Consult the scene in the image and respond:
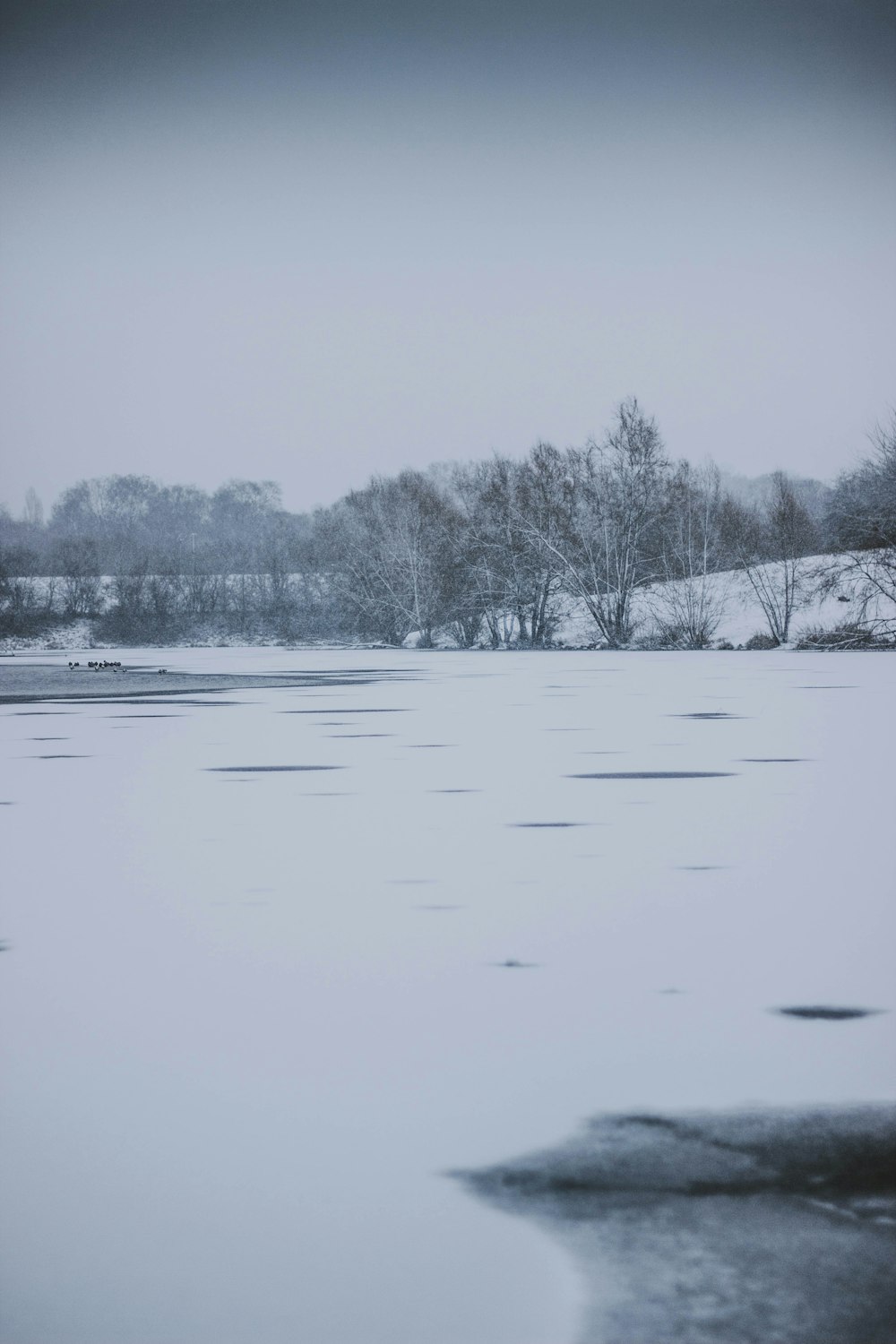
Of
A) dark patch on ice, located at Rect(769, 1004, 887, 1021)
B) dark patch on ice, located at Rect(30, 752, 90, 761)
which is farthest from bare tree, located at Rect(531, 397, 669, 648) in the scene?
dark patch on ice, located at Rect(769, 1004, 887, 1021)

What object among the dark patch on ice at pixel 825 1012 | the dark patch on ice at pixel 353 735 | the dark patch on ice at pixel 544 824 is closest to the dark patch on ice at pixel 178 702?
the dark patch on ice at pixel 353 735

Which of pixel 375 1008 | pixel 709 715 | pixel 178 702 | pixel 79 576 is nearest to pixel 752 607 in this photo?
pixel 178 702

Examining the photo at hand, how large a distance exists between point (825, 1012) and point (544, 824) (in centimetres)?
331

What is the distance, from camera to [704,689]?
18.9m

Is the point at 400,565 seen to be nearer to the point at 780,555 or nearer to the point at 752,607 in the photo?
the point at 752,607

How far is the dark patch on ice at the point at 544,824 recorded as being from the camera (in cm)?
678

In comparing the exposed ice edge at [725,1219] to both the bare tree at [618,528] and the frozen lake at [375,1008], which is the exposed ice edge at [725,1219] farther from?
the bare tree at [618,528]

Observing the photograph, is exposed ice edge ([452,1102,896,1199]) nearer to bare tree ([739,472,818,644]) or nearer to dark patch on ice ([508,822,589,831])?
dark patch on ice ([508,822,589,831])

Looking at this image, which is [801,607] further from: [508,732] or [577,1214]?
[577,1214]

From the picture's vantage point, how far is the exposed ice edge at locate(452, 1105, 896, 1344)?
6.74ft

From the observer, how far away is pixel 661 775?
8.91 m

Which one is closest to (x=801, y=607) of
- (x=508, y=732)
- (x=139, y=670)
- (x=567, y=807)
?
(x=139, y=670)

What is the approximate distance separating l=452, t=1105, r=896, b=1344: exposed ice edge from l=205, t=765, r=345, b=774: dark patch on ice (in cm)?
662

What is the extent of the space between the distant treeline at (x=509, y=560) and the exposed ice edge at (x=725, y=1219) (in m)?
30.9
